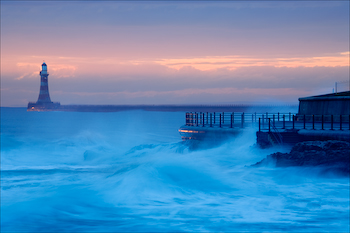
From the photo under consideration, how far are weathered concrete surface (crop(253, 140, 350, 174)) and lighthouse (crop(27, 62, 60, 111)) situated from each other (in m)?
133

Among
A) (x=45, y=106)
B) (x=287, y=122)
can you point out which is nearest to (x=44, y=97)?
(x=45, y=106)

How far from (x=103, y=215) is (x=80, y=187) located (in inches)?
124

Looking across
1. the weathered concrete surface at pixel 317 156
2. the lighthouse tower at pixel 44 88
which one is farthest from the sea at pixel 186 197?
the lighthouse tower at pixel 44 88

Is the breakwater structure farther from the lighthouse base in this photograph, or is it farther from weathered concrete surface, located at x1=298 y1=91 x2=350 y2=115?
the lighthouse base

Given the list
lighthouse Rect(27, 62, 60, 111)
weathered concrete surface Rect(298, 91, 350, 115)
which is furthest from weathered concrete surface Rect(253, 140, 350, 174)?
lighthouse Rect(27, 62, 60, 111)

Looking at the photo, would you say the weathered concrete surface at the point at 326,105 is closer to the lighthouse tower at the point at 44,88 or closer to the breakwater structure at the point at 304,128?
the breakwater structure at the point at 304,128

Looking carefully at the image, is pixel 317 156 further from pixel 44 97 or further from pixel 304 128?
pixel 44 97

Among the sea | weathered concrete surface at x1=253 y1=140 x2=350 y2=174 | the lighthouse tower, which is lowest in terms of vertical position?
Answer: the sea

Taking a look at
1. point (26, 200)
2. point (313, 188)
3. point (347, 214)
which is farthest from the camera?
point (313, 188)

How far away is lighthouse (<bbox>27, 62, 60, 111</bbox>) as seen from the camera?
13788cm

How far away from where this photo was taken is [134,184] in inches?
512

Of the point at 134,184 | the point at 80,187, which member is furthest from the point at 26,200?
the point at 134,184

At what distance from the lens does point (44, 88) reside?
476 ft

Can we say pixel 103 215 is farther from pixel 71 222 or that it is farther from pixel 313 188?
pixel 313 188
